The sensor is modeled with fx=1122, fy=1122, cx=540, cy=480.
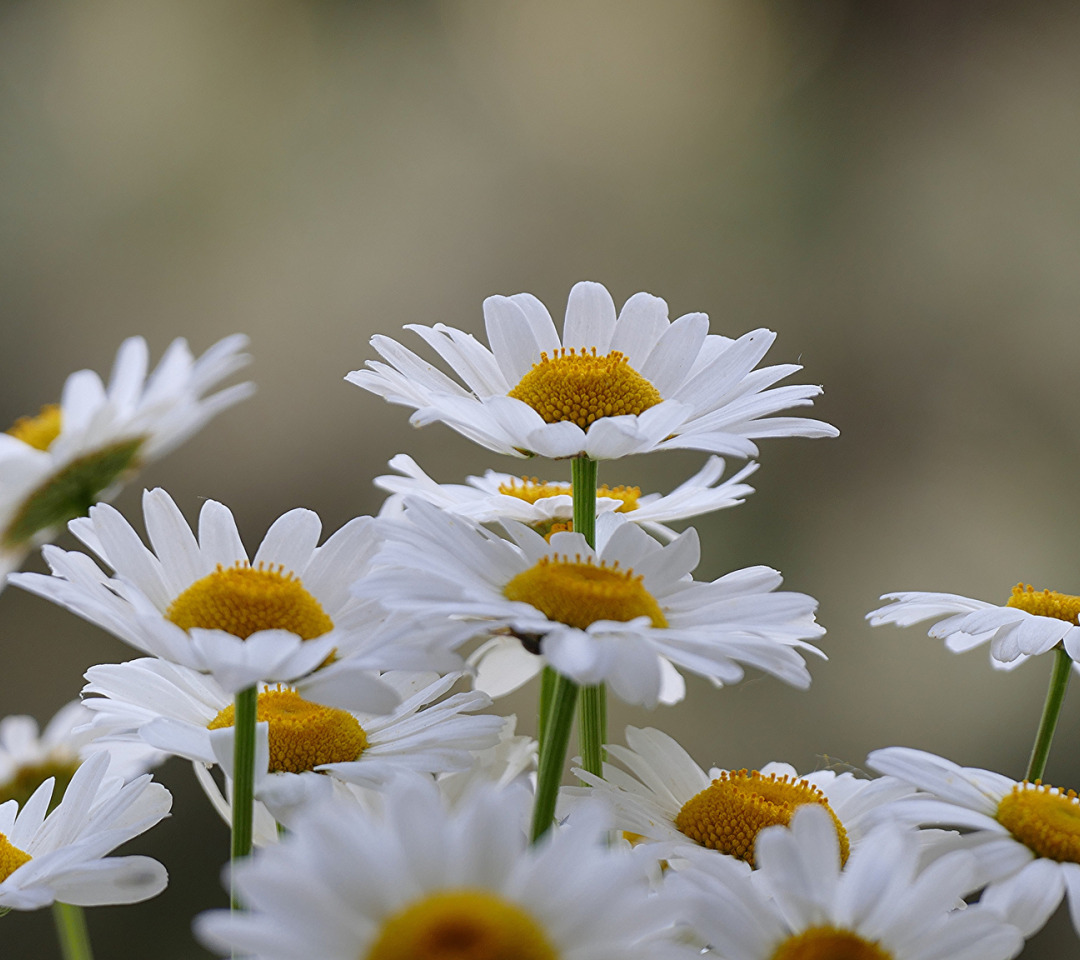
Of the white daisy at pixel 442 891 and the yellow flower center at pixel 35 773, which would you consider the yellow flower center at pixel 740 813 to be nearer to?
the white daisy at pixel 442 891

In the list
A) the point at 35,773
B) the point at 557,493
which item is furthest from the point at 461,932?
the point at 35,773

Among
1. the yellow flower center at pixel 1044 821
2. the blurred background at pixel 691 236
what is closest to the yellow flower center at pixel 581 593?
the yellow flower center at pixel 1044 821

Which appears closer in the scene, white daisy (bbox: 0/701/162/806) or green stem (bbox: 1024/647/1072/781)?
green stem (bbox: 1024/647/1072/781)

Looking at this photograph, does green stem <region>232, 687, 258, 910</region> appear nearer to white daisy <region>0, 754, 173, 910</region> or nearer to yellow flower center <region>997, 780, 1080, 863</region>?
white daisy <region>0, 754, 173, 910</region>

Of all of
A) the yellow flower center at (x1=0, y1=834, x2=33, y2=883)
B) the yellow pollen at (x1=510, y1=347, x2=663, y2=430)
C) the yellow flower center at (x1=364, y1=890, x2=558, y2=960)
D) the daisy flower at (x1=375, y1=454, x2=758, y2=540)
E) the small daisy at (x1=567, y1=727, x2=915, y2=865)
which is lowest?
the yellow flower center at (x1=0, y1=834, x2=33, y2=883)

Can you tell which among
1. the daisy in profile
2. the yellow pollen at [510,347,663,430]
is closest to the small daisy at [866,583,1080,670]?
the yellow pollen at [510,347,663,430]

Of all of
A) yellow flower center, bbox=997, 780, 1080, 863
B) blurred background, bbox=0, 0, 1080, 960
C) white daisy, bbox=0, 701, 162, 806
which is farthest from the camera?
blurred background, bbox=0, 0, 1080, 960
